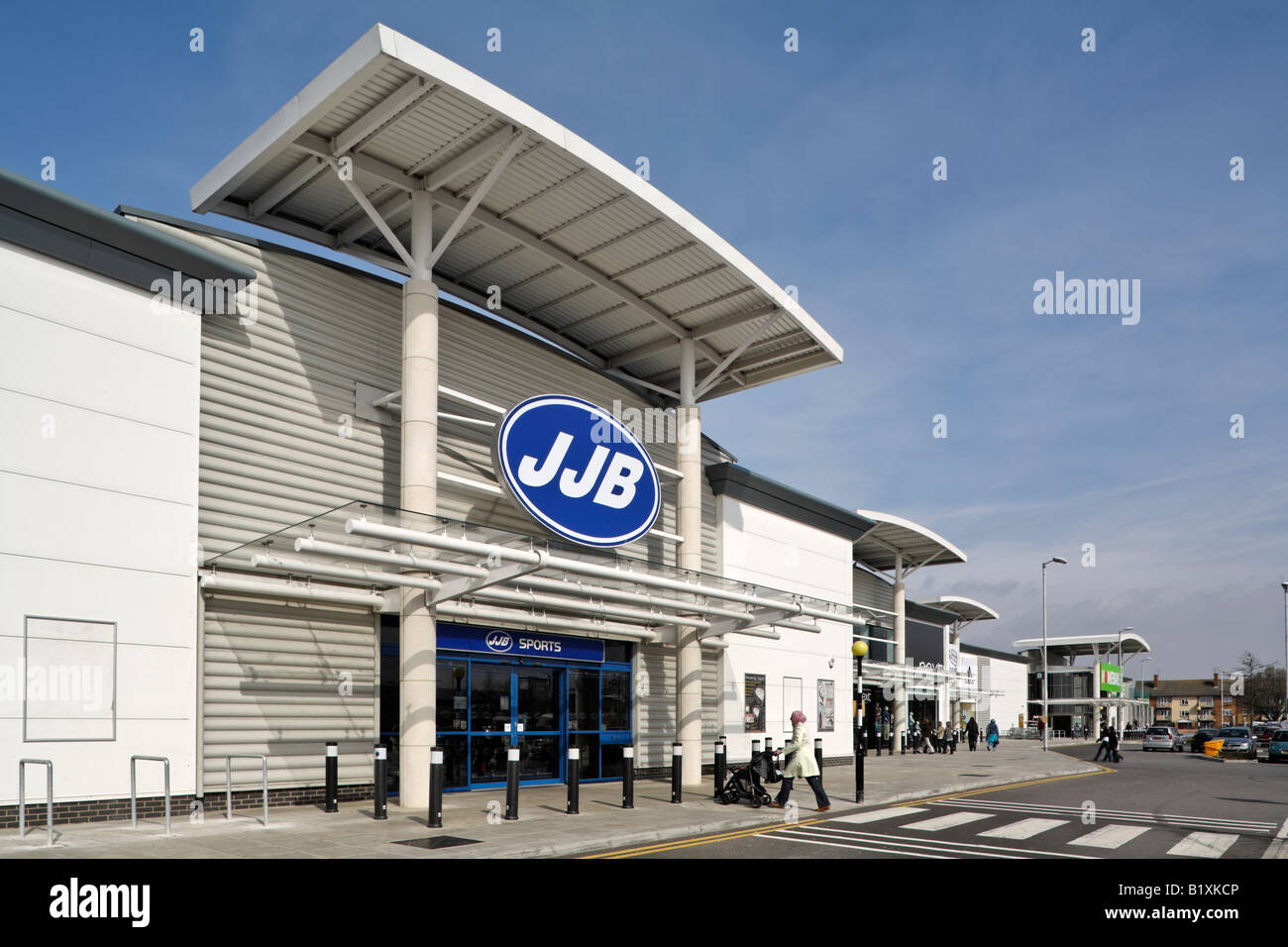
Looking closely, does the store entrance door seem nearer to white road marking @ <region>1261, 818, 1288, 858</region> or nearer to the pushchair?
the pushchair

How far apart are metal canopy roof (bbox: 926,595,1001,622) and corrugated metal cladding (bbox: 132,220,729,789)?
4441 centimetres

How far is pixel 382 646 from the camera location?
1772cm

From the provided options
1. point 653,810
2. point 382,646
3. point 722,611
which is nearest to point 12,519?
point 382,646

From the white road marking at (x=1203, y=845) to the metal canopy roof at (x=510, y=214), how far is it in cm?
1251

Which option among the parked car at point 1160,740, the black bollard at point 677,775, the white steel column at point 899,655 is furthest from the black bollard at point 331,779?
the parked car at point 1160,740

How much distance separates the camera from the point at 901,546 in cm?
4353

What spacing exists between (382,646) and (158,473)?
16.2 ft

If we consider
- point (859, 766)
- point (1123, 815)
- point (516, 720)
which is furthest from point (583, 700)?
point (1123, 815)

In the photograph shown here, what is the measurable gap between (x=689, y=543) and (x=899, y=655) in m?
23.0

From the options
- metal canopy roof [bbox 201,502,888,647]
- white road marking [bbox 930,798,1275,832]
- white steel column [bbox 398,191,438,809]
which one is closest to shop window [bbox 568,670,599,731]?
metal canopy roof [bbox 201,502,888,647]

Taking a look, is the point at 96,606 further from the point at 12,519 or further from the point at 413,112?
the point at 413,112

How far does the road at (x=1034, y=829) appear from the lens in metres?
12.6

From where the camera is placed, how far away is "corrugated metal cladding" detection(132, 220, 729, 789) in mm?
15383

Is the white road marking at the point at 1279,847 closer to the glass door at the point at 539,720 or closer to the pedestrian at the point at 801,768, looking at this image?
the pedestrian at the point at 801,768
